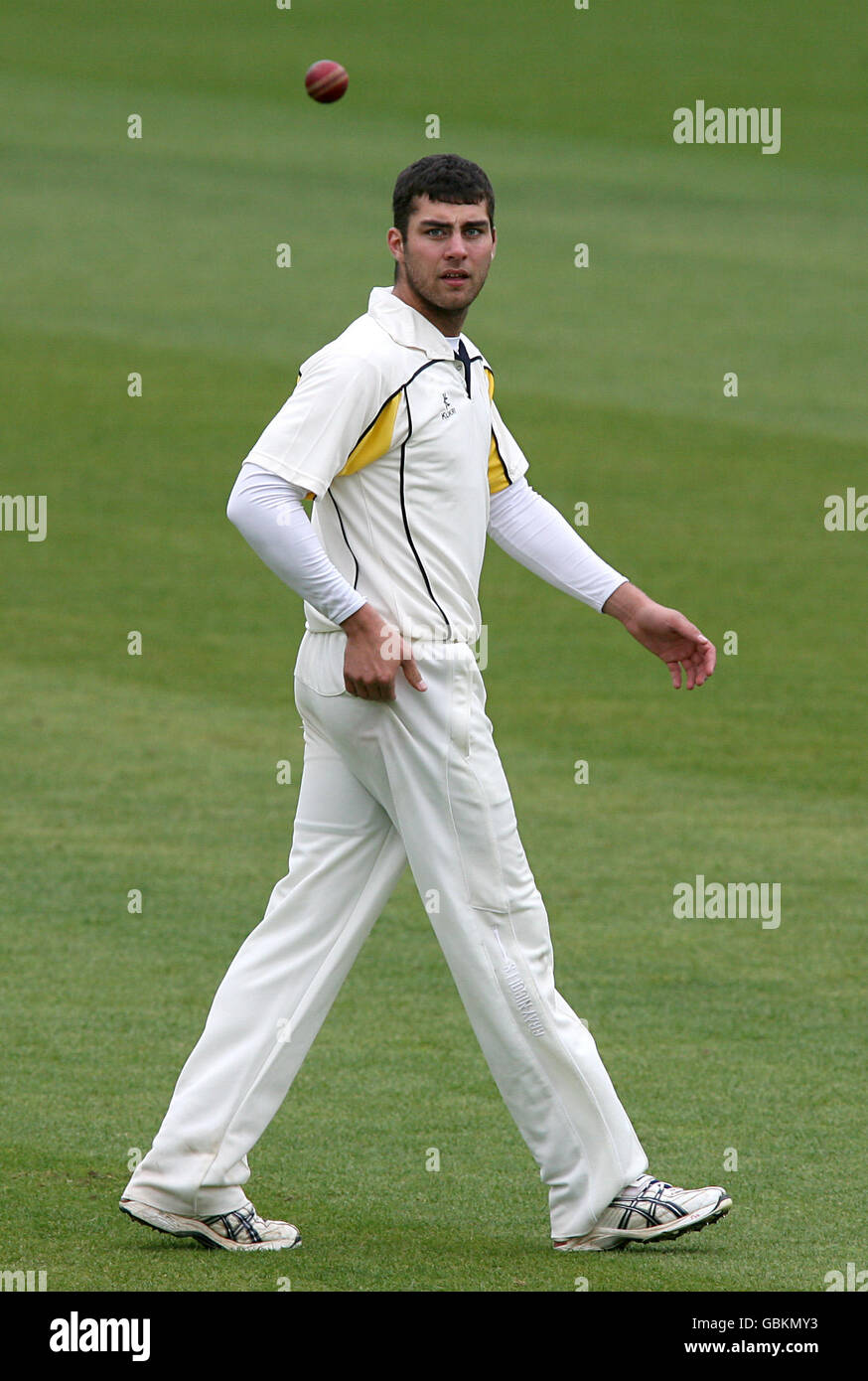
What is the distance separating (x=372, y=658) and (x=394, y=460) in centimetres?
50

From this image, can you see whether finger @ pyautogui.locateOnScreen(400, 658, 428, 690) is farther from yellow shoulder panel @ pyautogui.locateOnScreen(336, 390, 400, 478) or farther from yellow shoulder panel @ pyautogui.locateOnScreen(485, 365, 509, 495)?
yellow shoulder panel @ pyautogui.locateOnScreen(485, 365, 509, 495)

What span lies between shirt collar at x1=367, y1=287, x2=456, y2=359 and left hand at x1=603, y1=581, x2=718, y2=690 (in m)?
0.84

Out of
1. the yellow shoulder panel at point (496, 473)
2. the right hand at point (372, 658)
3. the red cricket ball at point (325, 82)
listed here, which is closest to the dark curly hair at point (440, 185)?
the yellow shoulder panel at point (496, 473)

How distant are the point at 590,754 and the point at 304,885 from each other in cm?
689

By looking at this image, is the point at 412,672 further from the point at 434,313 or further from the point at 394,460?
the point at 434,313

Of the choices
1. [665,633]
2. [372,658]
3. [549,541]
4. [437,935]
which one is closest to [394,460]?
[372,658]

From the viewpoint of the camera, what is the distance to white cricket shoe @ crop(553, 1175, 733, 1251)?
5.36 m

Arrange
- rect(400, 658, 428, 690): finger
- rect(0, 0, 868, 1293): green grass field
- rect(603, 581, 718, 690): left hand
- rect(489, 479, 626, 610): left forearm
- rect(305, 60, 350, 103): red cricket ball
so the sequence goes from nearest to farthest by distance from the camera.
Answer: rect(400, 658, 428, 690): finger
rect(603, 581, 718, 690): left hand
rect(489, 479, 626, 610): left forearm
rect(0, 0, 868, 1293): green grass field
rect(305, 60, 350, 103): red cricket ball

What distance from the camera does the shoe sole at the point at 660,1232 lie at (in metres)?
5.35

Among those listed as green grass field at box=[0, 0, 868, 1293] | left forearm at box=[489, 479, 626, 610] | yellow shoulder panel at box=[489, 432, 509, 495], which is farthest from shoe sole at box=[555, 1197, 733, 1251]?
yellow shoulder panel at box=[489, 432, 509, 495]

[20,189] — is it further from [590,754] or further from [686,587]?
[590,754]

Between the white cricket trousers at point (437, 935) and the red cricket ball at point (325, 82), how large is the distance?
9.68 feet

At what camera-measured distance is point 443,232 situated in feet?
17.5

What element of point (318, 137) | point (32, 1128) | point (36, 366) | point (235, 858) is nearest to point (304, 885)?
point (32, 1128)
